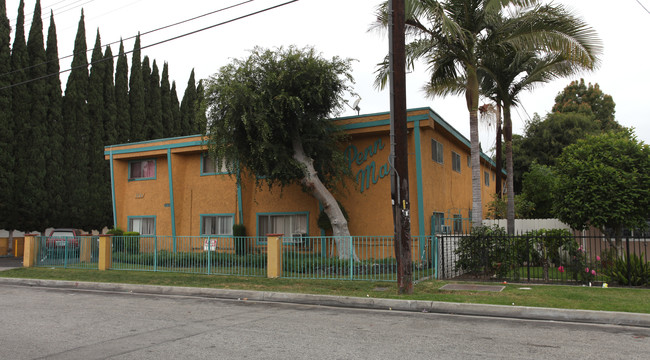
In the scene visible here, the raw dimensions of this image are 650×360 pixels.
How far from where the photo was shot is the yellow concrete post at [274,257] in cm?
1469

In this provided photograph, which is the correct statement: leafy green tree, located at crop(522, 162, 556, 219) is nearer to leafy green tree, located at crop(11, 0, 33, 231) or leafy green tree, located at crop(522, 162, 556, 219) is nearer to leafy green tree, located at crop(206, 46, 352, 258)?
leafy green tree, located at crop(206, 46, 352, 258)

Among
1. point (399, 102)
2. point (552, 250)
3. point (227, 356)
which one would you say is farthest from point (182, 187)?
point (227, 356)

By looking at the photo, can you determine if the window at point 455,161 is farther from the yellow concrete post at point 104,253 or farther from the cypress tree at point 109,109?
the cypress tree at point 109,109

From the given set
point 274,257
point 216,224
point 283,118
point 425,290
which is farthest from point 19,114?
point 425,290

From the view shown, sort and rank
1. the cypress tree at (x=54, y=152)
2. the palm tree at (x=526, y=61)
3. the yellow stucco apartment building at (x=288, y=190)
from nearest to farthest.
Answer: the palm tree at (x=526, y=61)
the yellow stucco apartment building at (x=288, y=190)
the cypress tree at (x=54, y=152)

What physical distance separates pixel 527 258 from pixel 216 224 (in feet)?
45.4

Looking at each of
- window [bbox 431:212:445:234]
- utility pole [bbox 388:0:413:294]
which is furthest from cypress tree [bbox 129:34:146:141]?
utility pole [bbox 388:0:413:294]

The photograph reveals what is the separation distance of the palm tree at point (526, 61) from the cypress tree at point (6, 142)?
2678 centimetres

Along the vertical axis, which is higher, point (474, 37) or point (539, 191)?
point (474, 37)

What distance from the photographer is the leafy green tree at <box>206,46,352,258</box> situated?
16.2m

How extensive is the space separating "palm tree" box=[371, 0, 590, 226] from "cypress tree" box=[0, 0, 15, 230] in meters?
24.4

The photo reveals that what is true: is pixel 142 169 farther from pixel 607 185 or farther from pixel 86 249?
pixel 607 185

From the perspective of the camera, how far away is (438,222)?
61.0ft

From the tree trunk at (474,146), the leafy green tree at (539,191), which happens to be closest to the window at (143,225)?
the tree trunk at (474,146)
